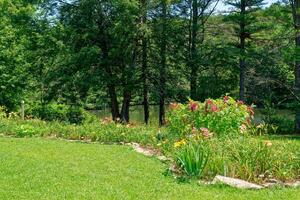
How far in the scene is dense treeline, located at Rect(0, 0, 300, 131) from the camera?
1952cm

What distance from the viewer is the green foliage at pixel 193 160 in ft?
23.3

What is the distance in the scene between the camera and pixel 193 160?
7156 mm

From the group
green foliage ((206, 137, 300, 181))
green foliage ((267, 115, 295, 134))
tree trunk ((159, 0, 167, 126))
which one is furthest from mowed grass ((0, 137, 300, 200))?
tree trunk ((159, 0, 167, 126))

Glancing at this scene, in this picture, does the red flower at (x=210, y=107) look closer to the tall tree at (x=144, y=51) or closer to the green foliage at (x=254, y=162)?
the green foliage at (x=254, y=162)

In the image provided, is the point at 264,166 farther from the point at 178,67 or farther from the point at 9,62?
the point at 9,62

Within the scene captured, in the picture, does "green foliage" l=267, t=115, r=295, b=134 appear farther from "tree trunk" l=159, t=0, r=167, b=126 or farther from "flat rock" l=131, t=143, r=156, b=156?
"flat rock" l=131, t=143, r=156, b=156

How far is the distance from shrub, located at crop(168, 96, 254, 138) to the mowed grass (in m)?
1.52

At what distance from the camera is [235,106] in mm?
10312

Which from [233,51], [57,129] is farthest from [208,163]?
[233,51]

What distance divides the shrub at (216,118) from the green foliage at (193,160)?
7.60ft

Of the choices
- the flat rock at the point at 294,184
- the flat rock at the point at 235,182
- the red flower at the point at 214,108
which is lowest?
the flat rock at the point at 294,184

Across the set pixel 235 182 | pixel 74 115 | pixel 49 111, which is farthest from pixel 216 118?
pixel 49 111

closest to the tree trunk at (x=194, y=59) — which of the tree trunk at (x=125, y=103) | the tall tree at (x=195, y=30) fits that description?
the tall tree at (x=195, y=30)

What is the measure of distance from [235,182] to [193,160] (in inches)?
30.7
